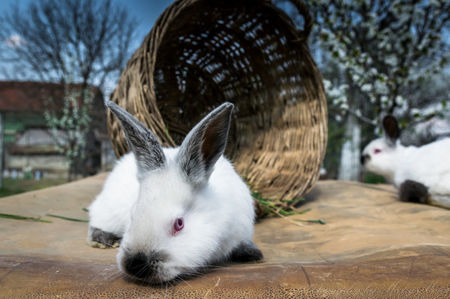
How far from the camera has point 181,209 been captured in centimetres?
128

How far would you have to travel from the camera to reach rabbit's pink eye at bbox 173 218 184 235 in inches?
49.3

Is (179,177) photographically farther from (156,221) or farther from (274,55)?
(274,55)

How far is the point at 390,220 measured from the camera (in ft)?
8.50

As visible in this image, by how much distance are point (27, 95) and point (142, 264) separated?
29.9 feet

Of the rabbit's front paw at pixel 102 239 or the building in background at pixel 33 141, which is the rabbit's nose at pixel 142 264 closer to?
the rabbit's front paw at pixel 102 239

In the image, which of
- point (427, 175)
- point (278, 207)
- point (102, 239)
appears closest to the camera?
point (102, 239)

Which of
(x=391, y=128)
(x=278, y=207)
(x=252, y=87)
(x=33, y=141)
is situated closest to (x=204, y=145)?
(x=278, y=207)

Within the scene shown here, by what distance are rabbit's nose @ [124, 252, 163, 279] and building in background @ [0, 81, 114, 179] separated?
8.06m

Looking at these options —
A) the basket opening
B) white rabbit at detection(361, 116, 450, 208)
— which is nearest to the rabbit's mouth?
the basket opening

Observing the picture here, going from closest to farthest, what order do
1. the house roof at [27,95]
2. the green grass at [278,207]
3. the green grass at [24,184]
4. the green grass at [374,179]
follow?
the green grass at [278,207] → the green grass at [24,184] → the green grass at [374,179] → the house roof at [27,95]

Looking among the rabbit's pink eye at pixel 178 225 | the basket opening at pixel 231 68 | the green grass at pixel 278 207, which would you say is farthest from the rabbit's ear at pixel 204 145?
the basket opening at pixel 231 68

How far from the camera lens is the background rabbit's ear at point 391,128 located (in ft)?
13.6

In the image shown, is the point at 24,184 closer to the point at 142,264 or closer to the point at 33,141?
the point at 33,141

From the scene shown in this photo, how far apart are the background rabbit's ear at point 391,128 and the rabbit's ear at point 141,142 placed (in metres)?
3.61
